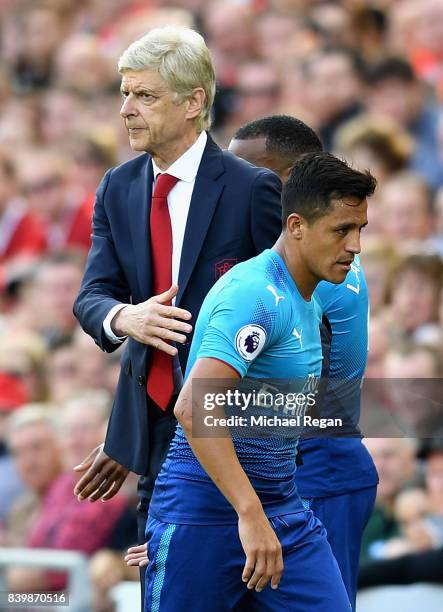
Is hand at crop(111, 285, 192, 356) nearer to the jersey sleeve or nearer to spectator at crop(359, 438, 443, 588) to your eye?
the jersey sleeve

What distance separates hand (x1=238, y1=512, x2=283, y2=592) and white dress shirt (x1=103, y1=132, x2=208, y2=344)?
2.86 feet

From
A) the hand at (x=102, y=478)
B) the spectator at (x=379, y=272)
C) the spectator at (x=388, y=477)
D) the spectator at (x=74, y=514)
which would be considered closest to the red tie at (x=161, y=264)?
Result: the hand at (x=102, y=478)

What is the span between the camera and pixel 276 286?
382cm

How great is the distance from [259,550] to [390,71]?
18.5 ft

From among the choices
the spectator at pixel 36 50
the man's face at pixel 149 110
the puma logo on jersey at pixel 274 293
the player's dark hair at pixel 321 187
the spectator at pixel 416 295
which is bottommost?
the puma logo on jersey at pixel 274 293

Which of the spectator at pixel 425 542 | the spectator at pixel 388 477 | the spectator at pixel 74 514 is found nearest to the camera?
the spectator at pixel 425 542

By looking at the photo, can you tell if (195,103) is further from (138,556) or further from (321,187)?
(138,556)

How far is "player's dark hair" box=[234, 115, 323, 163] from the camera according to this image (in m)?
4.77

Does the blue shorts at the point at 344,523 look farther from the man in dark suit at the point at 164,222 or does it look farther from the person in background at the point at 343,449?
the man in dark suit at the point at 164,222

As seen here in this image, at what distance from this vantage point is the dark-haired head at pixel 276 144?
15.6 feet

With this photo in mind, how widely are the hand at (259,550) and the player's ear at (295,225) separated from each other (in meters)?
0.71

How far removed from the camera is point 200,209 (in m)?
4.29

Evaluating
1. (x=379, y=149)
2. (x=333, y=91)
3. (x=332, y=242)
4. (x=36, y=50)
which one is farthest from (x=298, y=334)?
(x=36, y=50)

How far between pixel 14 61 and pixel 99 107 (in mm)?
1567
